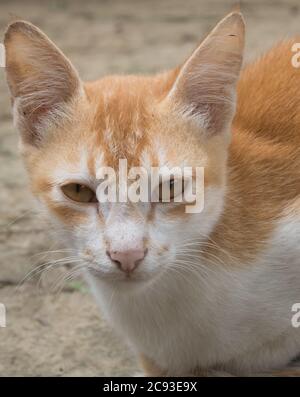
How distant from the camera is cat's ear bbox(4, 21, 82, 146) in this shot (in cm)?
188

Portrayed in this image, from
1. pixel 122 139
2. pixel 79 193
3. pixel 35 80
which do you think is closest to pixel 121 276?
pixel 79 193

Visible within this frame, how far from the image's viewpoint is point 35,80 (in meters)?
1.93

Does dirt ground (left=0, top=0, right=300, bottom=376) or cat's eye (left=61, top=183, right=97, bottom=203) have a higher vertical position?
dirt ground (left=0, top=0, right=300, bottom=376)

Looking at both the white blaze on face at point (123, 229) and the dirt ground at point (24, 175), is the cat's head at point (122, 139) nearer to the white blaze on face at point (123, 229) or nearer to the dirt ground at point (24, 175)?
the white blaze on face at point (123, 229)

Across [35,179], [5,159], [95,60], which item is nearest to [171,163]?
[35,179]

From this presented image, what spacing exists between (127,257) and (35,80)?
0.54 meters

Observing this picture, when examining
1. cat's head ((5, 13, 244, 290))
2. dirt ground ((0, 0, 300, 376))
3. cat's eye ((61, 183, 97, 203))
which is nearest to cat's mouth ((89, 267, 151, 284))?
cat's head ((5, 13, 244, 290))

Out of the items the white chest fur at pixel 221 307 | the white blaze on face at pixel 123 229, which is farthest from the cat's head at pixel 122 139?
the white chest fur at pixel 221 307

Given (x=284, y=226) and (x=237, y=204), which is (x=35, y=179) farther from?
Answer: (x=284, y=226)

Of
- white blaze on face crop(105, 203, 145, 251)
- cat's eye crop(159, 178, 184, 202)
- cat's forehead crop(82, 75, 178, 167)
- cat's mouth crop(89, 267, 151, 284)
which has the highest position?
cat's forehead crop(82, 75, 178, 167)

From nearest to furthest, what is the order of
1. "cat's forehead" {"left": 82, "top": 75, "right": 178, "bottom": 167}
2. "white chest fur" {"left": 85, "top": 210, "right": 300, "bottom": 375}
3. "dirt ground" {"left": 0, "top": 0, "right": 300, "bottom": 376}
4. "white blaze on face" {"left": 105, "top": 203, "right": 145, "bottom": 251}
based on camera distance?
1. "white blaze on face" {"left": 105, "top": 203, "right": 145, "bottom": 251}
2. "cat's forehead" {"left": 82, "top": 75, "right": 178, "bottom": 167}
3. "white chest fur" {"left": 85, "top": 210, "right": 300, "bottom": 375}
4. "dirt ground" {"left": 0, "top": 0, "right": 300, "bottom": 376}

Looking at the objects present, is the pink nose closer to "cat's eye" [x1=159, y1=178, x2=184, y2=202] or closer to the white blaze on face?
the white blaze on face

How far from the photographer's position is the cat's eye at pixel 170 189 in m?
1.82

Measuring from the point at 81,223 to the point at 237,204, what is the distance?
19.1 inches
